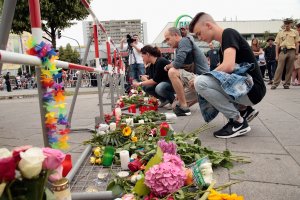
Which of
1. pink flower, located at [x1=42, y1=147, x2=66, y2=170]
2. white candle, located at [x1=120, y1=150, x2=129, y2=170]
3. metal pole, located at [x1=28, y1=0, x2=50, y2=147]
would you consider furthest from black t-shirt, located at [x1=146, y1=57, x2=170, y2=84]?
pink flower, located at [x1=42, y1=147, x2=66, y2=170]

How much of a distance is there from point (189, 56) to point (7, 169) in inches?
145

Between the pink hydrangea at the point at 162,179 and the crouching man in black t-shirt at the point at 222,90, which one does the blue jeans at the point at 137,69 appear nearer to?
the crouching man in black t-shirt at the point at 222,90

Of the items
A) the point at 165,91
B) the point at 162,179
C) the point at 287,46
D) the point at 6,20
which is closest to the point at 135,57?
the point at 165,91

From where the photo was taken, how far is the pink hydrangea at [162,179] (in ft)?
3.95

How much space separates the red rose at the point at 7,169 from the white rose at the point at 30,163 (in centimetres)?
2

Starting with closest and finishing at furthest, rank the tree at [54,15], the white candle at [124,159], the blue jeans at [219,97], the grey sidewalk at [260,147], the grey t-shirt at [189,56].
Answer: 1. the grey sidewalk at [260,147]
2. the white candle at [124,159]
3. the blue jeans at [219,97]
4. the grey t-shirt at [189,56]
5. the tree at [54,15]

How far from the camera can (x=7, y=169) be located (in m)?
0.55

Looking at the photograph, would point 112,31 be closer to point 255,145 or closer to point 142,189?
point 255,145

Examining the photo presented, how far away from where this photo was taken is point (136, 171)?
64.9 inches

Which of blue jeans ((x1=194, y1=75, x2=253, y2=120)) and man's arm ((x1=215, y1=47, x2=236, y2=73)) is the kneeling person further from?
man's arm ((x1=215, y1=47, x2=236, y2=73))

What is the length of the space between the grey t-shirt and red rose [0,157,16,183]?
11.3ft

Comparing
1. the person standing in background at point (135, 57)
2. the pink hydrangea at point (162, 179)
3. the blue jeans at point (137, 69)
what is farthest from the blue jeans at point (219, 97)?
A: the blue jeans at point (137, 69)

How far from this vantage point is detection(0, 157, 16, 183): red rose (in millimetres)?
541

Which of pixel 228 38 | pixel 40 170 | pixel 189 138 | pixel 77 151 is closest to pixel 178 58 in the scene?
pixel 228 38
